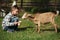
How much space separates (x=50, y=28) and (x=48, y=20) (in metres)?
A: 0.75

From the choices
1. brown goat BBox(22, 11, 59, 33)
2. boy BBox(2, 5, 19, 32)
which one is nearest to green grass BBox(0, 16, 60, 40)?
boy BBox(2, 5, 19, 32)

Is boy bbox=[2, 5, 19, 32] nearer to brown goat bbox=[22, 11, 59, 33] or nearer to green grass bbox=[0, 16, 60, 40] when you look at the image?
green grass bbox=[0, 16, 60, 40]

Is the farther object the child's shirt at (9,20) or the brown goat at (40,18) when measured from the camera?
the brown goat at (40,18)

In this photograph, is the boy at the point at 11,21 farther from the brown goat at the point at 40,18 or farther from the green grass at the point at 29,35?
the brown goat at the point at 40,18

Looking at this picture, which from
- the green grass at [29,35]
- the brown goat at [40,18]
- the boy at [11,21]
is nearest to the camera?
the green grass at [29,35]

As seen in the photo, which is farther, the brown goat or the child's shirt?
the brown goat

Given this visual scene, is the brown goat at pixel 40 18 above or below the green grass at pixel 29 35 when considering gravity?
above

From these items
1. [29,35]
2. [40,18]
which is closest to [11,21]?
[29,35]

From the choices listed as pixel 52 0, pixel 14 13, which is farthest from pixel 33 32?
pixel 52 0

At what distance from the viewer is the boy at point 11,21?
734 centimetres

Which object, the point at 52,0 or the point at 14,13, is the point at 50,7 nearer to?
the point at 52,0

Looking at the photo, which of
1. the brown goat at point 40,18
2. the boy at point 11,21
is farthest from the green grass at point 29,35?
the brown goat at point 40,18

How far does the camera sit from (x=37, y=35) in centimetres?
714

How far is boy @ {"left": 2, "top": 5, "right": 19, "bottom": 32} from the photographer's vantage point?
734 centimetres
